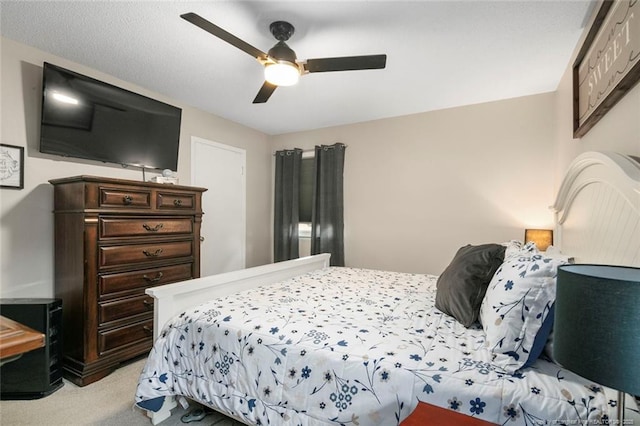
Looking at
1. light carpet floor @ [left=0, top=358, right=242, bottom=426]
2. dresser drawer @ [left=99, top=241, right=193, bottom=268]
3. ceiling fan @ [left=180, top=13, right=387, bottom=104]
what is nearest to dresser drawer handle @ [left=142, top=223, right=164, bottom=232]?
dresser drawer @ [left=99, top=241, right=193, bottom=268]

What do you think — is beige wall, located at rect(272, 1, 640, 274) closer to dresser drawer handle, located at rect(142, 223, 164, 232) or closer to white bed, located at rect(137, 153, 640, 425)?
white bed, located at rect(137, 153, 640, 425)

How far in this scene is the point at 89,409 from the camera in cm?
184

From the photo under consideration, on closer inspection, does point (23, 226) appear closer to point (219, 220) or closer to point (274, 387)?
point (219, 220)

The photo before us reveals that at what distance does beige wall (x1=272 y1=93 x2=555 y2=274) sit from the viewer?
299 centimetres

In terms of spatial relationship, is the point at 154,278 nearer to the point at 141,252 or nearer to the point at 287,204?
the point at 141,252

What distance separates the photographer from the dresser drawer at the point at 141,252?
2203 mm

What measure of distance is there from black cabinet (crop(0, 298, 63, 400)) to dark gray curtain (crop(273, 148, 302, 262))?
2.60 m

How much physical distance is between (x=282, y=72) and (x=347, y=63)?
41 centimetres

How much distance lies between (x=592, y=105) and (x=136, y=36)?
2838mm

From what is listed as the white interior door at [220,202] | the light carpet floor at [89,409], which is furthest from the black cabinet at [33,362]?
the white interior door at [220,202]

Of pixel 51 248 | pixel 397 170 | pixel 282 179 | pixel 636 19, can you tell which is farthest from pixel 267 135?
pixel 636 19

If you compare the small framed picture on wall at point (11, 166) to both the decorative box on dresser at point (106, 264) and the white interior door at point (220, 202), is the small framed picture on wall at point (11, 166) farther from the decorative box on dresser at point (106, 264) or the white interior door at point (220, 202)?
the white interior door at point (220, 202)

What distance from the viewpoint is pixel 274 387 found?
132 cm

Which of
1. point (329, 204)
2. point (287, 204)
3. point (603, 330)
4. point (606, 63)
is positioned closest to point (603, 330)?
point (603, 330)
